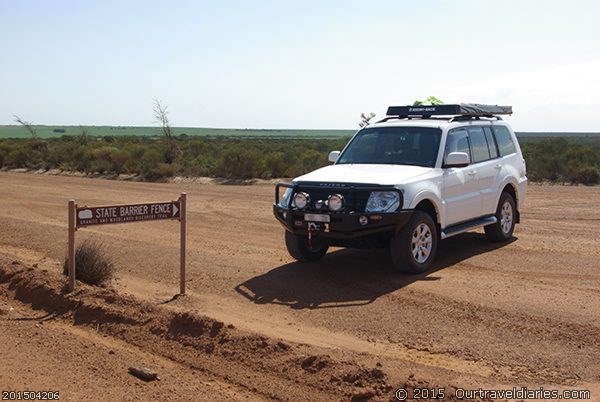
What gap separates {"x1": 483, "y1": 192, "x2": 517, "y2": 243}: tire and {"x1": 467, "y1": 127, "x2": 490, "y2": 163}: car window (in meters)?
0.82

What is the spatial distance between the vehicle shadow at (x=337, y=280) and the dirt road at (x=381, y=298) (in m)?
0.02

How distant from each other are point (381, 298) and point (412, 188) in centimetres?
154

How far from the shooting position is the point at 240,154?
27.8 metres

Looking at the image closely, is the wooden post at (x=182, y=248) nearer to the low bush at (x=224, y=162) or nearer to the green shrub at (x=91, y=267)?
the green shrub at (x=91, y=267)

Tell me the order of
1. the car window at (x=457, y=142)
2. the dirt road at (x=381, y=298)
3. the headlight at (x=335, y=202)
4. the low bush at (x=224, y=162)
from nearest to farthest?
the dirt road at (x=381, y=298)
the headlight at (x=335, y=202)
the car window at (x=457, y=142)
the low bush at (x=224, y=162)

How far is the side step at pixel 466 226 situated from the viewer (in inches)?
390

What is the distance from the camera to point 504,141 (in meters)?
11.9

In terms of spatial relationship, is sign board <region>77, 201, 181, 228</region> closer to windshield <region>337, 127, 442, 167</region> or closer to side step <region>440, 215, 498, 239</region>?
windshield <region>337, 127, 442, 167</region>

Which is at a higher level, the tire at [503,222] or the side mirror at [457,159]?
the side mirror at [457,159]

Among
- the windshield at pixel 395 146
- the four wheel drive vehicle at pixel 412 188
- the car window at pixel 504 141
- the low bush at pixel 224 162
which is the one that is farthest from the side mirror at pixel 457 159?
the low bush at pixel 224 162

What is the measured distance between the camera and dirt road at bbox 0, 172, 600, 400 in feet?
19.9

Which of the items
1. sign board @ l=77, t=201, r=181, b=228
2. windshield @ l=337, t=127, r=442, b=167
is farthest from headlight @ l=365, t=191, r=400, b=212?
sign board @ l=77, t=201, r=181, b=228

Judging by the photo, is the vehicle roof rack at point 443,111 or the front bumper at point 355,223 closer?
the front bumper at point 355,223

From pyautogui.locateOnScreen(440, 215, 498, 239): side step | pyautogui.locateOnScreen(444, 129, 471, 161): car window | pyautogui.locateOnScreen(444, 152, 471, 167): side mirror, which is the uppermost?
pyautogui.locateOnScreen(444, 129, 471, 161): car window
